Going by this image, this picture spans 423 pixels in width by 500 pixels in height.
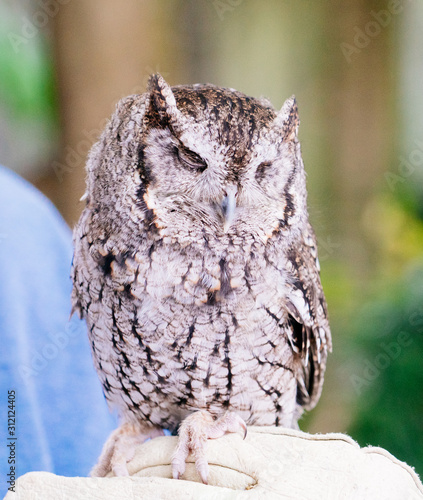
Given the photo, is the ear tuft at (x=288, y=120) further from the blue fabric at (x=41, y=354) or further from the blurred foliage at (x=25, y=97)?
the blurred foliage at (x=25, y=97)

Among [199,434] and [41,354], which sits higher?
[41,354]

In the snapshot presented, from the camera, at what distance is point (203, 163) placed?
84cm

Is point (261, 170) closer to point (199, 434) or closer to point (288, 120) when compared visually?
point (288, 120)

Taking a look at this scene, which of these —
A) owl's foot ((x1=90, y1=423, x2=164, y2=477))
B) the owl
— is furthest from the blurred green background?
owl's foot ((x1=90, y1=423, x2=164, y2=477))

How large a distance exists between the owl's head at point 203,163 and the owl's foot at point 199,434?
36 centimetres

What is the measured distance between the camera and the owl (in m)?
0.85

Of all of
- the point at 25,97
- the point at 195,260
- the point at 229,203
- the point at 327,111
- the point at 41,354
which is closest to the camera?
the point at 229,203

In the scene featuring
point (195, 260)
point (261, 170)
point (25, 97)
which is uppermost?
point (25, 97)

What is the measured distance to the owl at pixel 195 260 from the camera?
85cm

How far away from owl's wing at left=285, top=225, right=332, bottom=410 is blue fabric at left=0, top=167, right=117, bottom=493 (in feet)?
1.82

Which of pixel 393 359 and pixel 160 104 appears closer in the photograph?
pixel 160 104

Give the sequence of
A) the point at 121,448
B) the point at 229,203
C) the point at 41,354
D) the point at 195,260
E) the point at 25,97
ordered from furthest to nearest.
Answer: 1. the point at 25,97
2. the point at 41,354
3. the point at 121,448
4. the point at 195,260
5. the point at 229,203

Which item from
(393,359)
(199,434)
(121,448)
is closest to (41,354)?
(121,448)

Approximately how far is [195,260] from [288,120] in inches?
11.9
